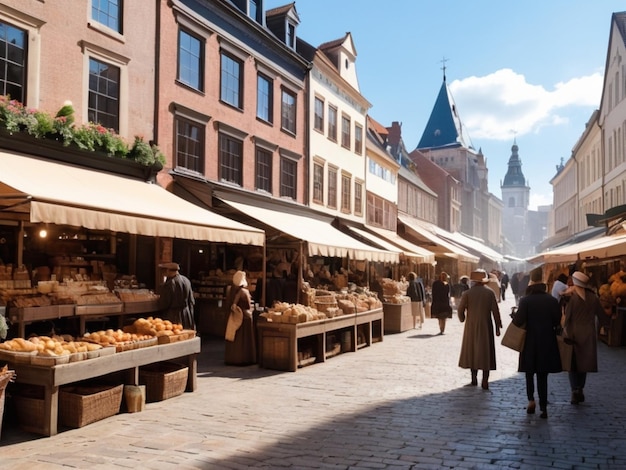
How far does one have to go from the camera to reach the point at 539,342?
7215mm

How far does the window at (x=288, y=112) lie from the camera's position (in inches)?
812

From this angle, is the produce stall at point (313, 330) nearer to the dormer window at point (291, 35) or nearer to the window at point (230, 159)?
the window at point (230, 159)

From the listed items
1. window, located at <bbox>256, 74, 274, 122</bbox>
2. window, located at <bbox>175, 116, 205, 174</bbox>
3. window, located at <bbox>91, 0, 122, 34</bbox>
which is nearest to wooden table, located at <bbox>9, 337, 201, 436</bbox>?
window, located at <bbox>175, 116, 205, 174</bbox>

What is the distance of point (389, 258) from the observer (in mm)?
18766

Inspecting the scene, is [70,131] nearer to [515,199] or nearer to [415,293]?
[415,293]

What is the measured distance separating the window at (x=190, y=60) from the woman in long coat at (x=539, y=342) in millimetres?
10835

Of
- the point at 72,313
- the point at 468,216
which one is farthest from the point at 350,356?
the point at 468,216

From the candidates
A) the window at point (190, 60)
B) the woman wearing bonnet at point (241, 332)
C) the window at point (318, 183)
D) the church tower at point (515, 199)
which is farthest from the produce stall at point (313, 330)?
the church tower at point (515, 199)

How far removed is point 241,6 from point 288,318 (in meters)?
11.7

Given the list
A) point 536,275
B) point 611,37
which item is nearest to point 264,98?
point 536,275

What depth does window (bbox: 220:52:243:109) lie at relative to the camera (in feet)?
55.7

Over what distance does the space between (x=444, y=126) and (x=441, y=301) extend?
168ft

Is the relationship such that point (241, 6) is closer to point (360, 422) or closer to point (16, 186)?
point (16, 186)

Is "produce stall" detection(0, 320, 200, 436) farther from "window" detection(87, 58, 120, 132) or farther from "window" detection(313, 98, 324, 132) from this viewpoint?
"window" detection(313, 98, 324, 132)
